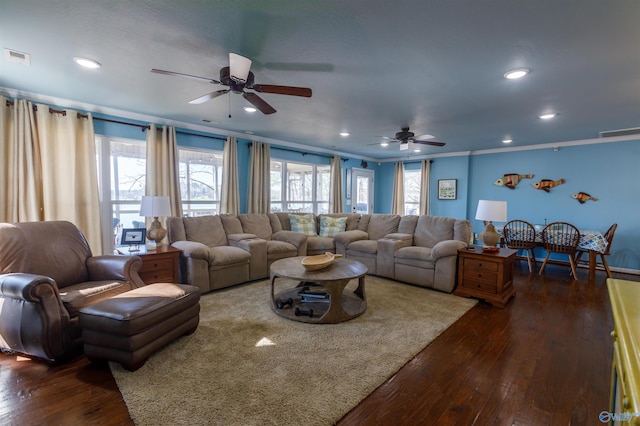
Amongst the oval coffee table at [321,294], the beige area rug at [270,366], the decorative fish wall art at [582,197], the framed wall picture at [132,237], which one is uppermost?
the decorative fish wall art at [582,197]

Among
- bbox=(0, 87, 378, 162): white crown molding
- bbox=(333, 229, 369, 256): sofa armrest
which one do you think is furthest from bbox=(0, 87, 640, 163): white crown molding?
bbox=(333, 229, 369, 256): sofa armrest

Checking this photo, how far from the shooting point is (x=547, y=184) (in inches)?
233

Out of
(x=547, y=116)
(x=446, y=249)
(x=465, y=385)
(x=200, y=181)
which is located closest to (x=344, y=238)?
(x=446, y=249)

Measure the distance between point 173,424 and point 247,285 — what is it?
8.33 feet

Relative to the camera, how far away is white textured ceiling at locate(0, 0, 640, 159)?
1.79 meters

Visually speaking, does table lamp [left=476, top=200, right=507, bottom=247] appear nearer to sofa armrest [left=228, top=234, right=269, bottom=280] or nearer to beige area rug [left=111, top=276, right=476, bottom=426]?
beige area rug [left=111, top=276, right=476, bottom=426]

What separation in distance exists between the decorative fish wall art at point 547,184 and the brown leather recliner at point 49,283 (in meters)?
7.08

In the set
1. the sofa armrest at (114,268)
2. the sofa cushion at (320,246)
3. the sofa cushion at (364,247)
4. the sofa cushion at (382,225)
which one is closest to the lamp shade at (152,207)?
the sofa armrest at (114,268)

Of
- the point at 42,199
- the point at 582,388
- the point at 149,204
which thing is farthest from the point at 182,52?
the point at 582,388

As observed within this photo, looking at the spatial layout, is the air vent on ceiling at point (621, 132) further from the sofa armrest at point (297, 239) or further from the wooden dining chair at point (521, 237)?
the sofa armrest at point (297, 239)

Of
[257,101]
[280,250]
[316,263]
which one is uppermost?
[257,101]

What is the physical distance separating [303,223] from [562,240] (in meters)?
4.30

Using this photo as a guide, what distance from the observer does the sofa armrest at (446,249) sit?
12.5 feet

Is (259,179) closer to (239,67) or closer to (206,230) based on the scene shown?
(206,230)
